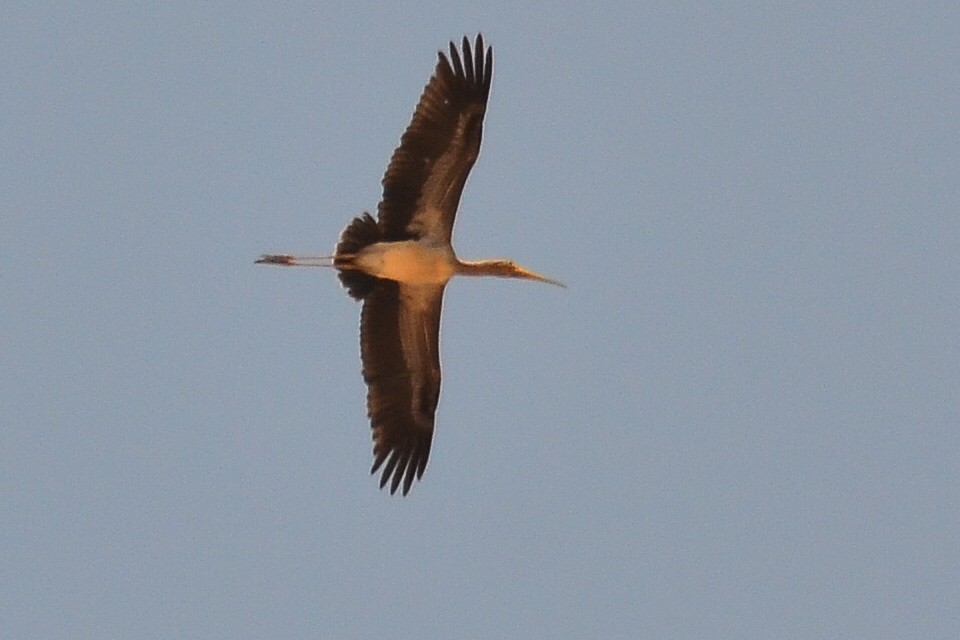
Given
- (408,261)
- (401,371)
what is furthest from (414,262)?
(401,371)

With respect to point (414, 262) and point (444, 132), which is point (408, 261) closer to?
point (414, 262)

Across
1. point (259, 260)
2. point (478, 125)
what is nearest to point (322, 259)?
point (259, 260)

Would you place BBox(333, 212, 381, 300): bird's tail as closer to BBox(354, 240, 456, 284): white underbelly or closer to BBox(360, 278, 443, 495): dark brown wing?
BBox(354, 240, 456, 284): white underbelly

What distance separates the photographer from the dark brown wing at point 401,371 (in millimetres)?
20734

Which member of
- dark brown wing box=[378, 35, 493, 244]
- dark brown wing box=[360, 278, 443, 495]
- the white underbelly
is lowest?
dark brown wing box=[360, 278, 443, 495]

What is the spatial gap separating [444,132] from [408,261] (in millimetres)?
1268

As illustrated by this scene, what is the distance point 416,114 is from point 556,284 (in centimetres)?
239

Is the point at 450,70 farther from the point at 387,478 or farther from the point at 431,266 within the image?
the point at 387,478

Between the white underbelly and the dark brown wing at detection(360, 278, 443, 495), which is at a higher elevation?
the white underbelly

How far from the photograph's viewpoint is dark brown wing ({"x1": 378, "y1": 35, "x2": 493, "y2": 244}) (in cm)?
1988

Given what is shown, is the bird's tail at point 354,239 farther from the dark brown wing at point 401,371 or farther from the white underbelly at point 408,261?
the dark brown wing at point 401,371

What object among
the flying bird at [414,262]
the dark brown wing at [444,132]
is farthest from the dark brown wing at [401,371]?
the dark brown wing at [444,132]

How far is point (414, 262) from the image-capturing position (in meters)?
20.3

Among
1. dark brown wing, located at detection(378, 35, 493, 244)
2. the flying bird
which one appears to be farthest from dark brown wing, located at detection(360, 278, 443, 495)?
dark brown wing, located at detection(378, 35, 493, 244)
